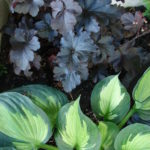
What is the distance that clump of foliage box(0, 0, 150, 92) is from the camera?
1.11 m

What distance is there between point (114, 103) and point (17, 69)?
37 cm

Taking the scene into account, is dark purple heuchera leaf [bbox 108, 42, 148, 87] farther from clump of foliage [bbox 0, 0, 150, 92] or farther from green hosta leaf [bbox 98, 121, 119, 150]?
green hosta leaf [bbox 98, 121, 119, 150]

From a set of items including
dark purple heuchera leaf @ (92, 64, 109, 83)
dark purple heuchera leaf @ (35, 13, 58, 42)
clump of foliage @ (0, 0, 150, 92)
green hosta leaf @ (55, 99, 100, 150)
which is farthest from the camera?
dark purple heuchera leaf @ (92, 64, 109, 83)

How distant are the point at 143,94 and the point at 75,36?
315 mm

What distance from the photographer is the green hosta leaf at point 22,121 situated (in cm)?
103

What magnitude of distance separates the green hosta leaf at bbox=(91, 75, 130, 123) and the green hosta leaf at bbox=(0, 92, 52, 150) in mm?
225

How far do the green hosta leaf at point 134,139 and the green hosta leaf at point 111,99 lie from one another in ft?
0.38

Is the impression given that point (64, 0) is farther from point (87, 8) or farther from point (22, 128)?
point (22, 128)

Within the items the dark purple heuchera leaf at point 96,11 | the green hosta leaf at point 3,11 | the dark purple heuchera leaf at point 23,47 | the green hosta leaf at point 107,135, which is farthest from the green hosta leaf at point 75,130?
the green hosta leaf at point 3,11

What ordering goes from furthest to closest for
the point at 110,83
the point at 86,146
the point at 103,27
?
the point at 103,27 → the point at 110,83 → the point at 86,146

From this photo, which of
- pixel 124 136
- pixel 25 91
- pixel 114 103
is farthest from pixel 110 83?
pixel 25 91

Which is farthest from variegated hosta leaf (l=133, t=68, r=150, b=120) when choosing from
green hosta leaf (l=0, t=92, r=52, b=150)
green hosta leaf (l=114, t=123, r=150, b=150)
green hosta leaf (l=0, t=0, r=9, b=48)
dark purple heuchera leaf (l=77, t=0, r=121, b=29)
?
green hosta leaf (l=0, t=0, r=9, b=48)

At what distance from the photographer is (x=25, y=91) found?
3.86 feet

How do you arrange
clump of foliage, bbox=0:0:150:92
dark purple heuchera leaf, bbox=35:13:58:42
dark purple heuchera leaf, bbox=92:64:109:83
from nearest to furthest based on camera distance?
clump of foliage, bbox=0:0:150:92, dark purple heuchera leaf, bbox=35:13:58:42, dark purple heuchera leaf, bbox=92:64:109:83
